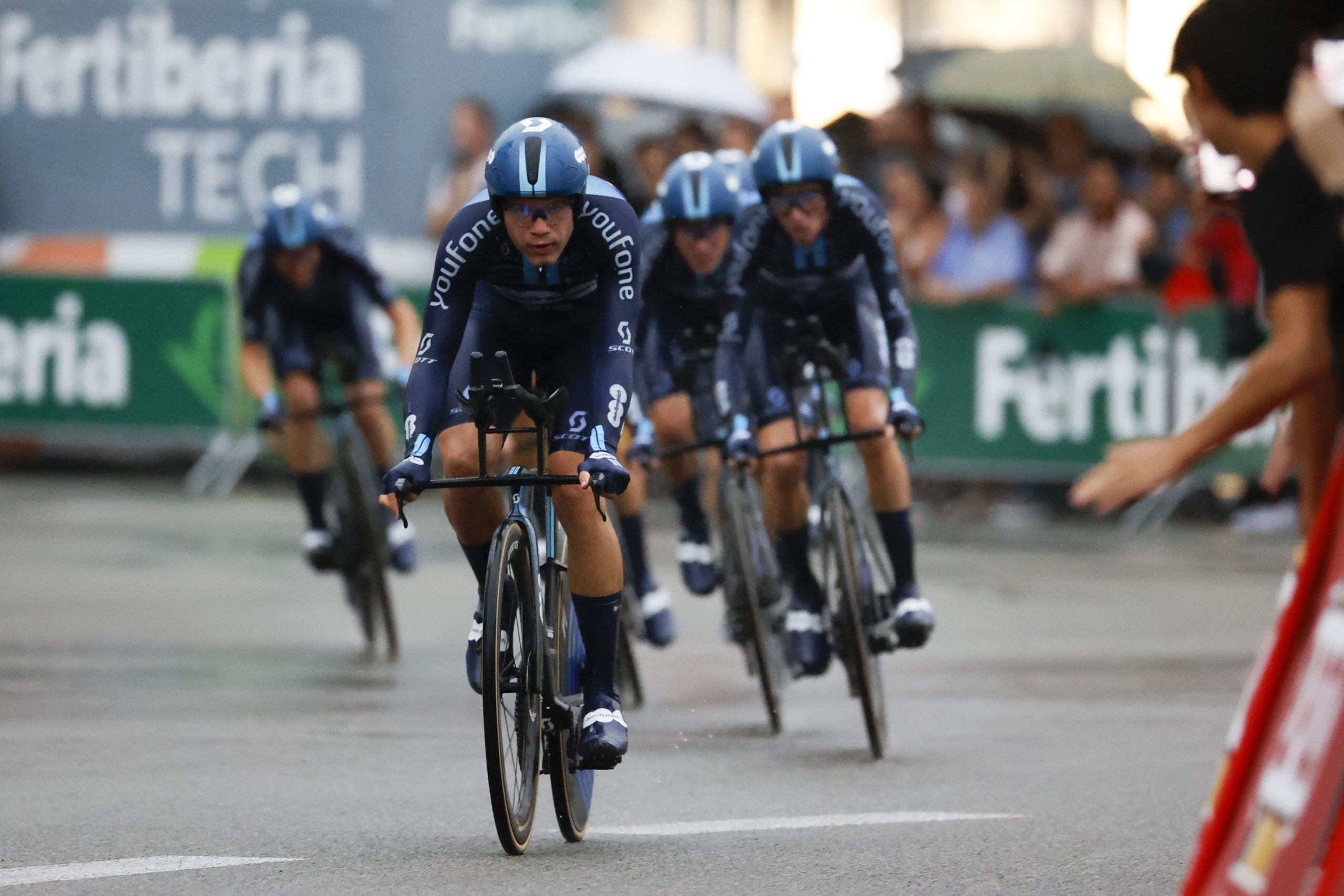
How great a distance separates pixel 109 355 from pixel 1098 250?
7483mm

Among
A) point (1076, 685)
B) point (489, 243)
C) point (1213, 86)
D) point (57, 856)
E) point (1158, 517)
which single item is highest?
point (1213, 86)

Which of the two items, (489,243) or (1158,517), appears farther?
(1158,517)

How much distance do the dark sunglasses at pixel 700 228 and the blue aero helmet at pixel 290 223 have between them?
207 cm

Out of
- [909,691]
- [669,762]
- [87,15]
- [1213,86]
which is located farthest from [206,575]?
[1213,86]

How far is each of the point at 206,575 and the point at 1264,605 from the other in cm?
579

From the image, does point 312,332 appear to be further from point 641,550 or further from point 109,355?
point 109,355

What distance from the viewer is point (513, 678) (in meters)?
6.52

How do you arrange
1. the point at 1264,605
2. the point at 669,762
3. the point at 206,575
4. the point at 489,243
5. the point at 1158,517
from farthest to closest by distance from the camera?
the point at 1158,517 → the point at 206,575 → the point at 1264,605 → the point at 669,762 → the point at 489,243

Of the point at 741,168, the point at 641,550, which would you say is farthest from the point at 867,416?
the point at 741,168

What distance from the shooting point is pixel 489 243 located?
6.82 m

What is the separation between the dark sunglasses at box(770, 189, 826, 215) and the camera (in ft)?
29.0

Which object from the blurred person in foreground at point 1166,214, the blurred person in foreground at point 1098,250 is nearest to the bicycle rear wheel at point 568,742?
the blurred person in foreground at point 1098,250

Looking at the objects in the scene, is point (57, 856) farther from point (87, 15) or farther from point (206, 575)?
point (87, 15)

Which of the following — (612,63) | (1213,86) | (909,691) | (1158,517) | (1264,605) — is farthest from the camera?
(612,63)
